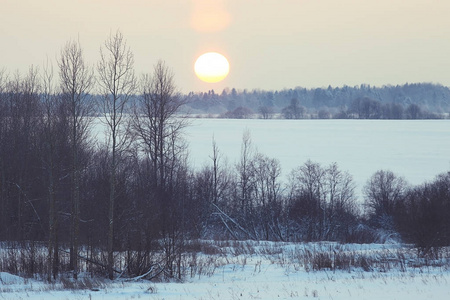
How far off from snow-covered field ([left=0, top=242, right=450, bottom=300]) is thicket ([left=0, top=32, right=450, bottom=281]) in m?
1.71

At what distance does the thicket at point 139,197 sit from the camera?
59.4 feet

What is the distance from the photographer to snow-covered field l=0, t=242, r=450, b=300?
13.0 metres

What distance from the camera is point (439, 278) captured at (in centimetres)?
1506

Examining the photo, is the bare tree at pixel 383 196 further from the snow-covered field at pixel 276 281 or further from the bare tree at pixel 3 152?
the bare tree at pixel 3 152

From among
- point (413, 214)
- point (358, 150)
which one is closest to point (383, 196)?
point (413, 214)

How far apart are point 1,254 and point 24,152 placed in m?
13.1

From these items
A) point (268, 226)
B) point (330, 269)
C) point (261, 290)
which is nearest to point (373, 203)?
point (268, 226)

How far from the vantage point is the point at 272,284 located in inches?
610

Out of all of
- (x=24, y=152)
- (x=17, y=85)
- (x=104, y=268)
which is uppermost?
(x=17, y=85)

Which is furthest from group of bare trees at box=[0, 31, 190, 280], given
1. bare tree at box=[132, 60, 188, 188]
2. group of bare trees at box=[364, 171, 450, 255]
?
group of bare trees at box=[364, 171, 450, 255]

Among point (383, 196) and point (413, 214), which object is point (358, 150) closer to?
point (383, 196)

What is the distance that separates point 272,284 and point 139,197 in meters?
9.26

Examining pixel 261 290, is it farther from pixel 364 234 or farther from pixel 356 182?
pixel 356 182

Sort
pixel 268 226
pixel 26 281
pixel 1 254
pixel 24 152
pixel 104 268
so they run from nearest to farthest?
pixel 26 281 → pixel 104 268 → pixel 1 254 → pixel 24 152 → pixel 268 226
